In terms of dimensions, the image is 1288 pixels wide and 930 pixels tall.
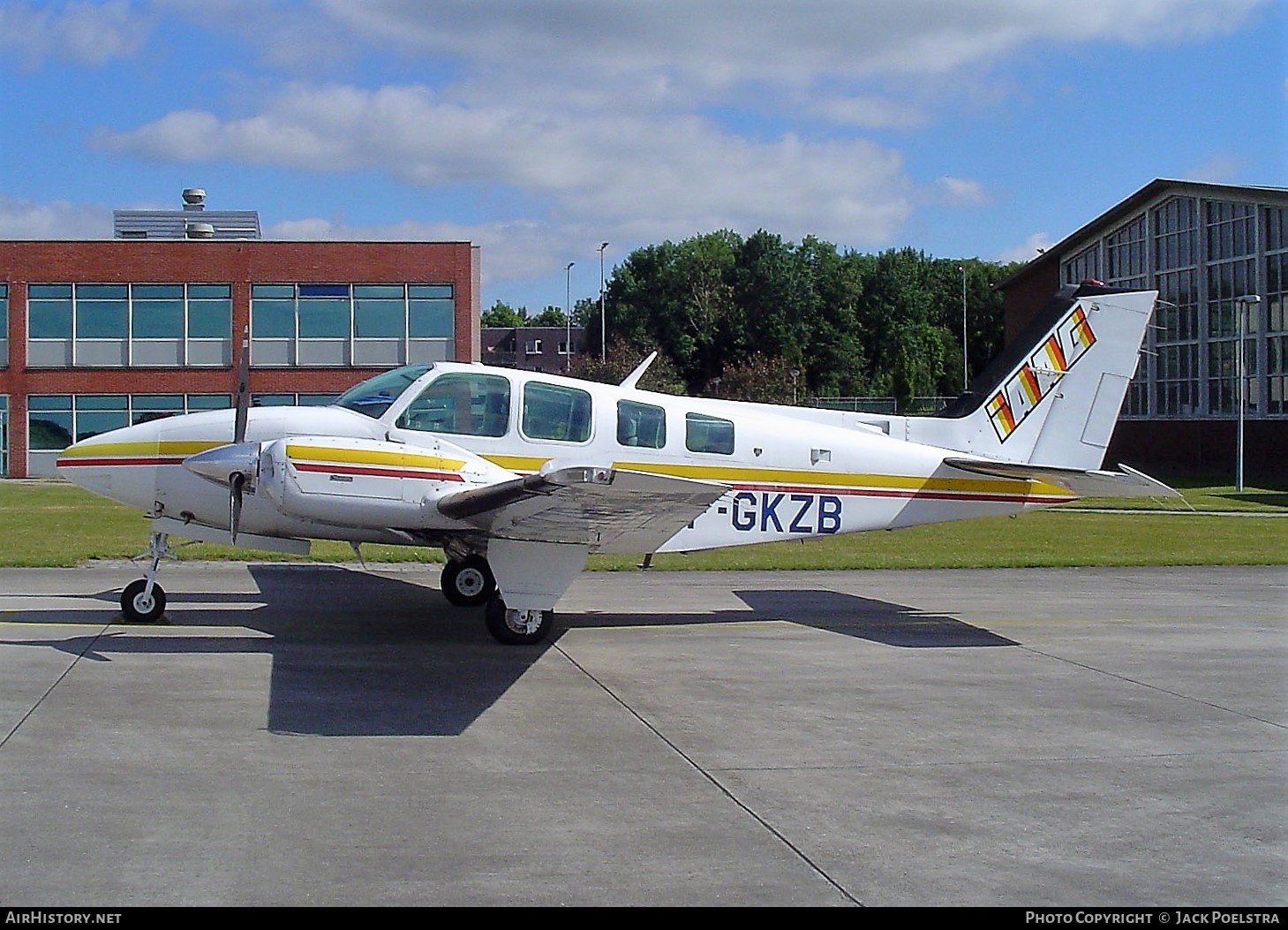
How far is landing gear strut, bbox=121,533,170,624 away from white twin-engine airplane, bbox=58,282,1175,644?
0.08ft

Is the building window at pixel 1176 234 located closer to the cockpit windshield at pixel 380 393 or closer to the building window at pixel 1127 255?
the building window at pixel 1127 255

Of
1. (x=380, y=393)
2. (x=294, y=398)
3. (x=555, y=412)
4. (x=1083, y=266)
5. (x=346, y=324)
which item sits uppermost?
(x=1083, y=266)

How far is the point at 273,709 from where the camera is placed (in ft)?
28.8

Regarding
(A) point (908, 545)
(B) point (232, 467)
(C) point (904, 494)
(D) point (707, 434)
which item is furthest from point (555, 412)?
(A) point (908, 545)

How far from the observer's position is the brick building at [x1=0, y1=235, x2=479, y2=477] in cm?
4159

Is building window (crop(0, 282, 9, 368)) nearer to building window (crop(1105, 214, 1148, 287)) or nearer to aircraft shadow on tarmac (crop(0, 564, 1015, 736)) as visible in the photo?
aircraft shadow on tarmac (crop(0, 564, 1015, 736))

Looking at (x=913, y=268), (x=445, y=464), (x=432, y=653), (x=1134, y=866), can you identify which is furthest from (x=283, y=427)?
(x=913, y=268)

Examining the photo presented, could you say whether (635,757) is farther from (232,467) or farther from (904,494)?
(904,494)

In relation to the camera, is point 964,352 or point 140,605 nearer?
point 140,605

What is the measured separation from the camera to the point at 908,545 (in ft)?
77.6

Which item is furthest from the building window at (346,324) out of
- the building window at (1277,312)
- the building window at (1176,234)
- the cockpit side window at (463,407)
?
the building window at (1176,234)

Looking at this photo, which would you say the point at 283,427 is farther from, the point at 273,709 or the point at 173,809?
the point at 173,809

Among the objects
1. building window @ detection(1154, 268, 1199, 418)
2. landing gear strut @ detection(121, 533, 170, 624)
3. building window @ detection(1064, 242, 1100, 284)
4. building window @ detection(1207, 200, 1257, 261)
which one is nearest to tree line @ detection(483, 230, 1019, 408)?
building window @ detection(1064, 242, 1100, 284)

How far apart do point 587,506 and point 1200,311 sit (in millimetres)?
47247
